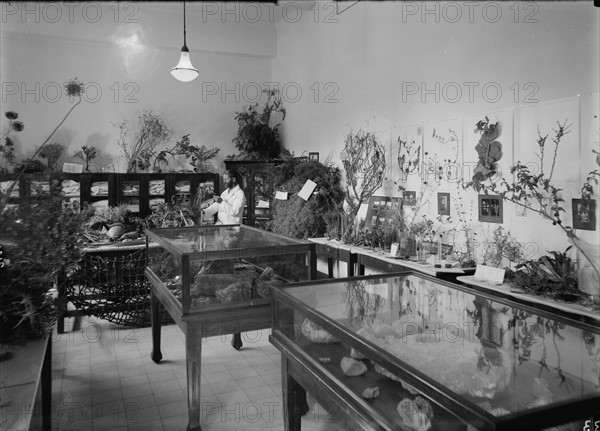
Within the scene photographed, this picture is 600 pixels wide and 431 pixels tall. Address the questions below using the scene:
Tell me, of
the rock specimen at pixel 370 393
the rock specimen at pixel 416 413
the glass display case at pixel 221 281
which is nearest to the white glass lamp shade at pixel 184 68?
the glass display case at pixel 221 281

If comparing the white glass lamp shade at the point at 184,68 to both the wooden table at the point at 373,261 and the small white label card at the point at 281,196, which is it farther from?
the wooden table at the point at 373,261

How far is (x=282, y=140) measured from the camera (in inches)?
370

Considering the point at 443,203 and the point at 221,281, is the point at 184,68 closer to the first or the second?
the point at 443,203

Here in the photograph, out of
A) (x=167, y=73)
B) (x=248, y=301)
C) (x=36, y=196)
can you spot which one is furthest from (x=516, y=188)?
(x=167, y=73)

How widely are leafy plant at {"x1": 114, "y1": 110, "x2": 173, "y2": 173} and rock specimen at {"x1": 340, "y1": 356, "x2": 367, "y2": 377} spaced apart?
747cm

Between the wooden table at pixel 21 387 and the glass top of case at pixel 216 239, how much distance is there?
3.53 ft

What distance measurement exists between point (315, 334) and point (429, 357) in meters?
0.65

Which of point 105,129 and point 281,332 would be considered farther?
point 105,129

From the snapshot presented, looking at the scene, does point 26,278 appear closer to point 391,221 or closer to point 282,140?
point 391,221

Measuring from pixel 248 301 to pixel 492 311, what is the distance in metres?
1.54

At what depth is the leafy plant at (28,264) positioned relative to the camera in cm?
207

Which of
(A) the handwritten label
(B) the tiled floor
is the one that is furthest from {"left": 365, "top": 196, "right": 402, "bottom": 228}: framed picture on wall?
(B) the tiled floor

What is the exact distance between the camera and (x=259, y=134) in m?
8.99

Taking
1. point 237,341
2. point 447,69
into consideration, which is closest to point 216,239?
point 237,341
